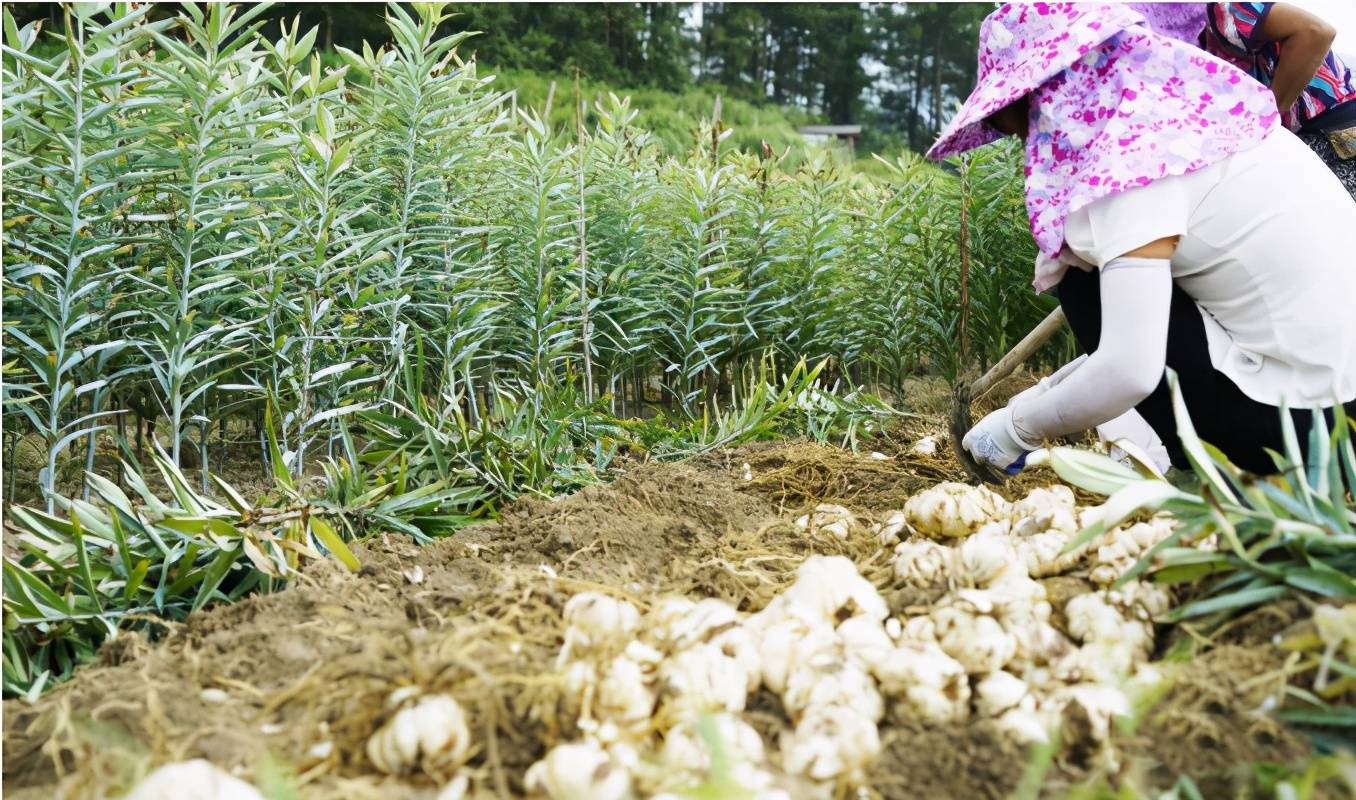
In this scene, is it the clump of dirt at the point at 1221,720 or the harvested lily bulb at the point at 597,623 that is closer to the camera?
the clump of dirt at the point at 1221,720

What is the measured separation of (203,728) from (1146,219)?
1.47 m

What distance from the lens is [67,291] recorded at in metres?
1.57

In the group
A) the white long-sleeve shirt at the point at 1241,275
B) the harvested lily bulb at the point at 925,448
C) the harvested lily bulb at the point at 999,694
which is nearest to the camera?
the harvested lily bulb at the point at 999,694

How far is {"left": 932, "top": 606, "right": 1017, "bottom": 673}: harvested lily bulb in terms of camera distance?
0.91 m

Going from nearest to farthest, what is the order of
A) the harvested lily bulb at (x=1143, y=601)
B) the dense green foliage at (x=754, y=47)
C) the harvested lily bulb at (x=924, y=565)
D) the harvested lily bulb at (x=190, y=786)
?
the harvested lily bulb at (x=190, y=786)
the harvested lily bulb at (x=1143, y=601)
the harvested lily bulb at (x=924, y=565)
the dense green foliage at (x=754, y=47)

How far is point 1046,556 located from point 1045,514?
12cm

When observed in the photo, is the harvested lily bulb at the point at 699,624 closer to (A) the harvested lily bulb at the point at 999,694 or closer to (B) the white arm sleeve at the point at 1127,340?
(A) the harvested lily bulb at the point at 999,694

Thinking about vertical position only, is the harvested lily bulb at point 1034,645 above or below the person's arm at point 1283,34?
below

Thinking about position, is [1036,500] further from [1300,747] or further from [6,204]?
[6,204]

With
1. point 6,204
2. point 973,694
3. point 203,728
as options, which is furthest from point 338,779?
point 6,204

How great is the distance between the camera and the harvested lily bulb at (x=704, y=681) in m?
0.83

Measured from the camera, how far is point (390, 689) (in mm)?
825

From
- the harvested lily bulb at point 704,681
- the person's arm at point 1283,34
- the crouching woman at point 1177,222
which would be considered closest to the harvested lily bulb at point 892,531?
the crouching woman at point 1177,222

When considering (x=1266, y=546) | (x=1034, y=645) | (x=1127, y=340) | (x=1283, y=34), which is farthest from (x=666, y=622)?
(x=1283, y=34)
